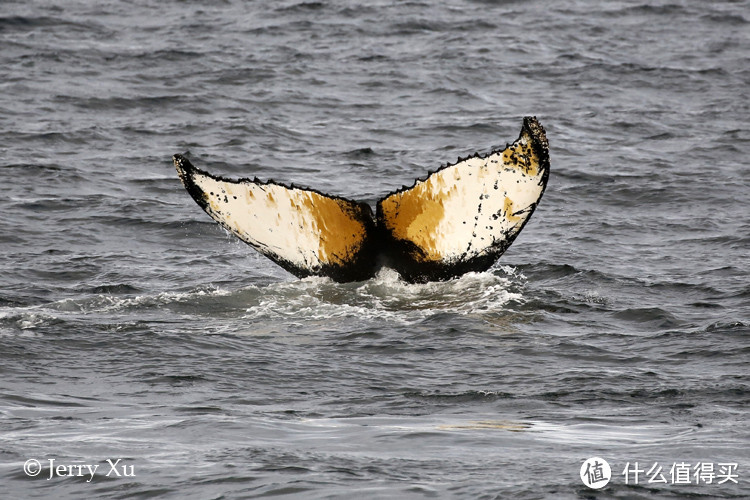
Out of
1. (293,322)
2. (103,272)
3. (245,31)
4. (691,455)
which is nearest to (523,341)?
(293,322)

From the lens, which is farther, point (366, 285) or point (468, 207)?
point (366, 285)

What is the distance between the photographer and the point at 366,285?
8523 mm

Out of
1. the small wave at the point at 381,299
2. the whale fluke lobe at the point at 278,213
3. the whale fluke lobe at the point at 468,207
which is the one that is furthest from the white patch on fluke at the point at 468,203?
the small wave at the point at 381,299

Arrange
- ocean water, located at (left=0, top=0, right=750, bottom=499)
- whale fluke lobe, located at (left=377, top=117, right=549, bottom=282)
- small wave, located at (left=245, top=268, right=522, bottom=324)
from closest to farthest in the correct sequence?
1. ocean water, located at (left=0, top=0, right=750, bottom=499)
2. whale fluke lobe, located at (left=377, top=117, right=549, bottom=282)
3. small wave, located at (left=245, top=268, right=522, bottom=324)

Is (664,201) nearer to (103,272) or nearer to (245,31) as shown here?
(103,272)

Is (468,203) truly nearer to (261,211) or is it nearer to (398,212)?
(398,212)

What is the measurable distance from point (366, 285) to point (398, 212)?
0.71 meters

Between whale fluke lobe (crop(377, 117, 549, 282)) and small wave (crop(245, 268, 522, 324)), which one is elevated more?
whale fluke lobe (crop(377, 117, 549, 282))

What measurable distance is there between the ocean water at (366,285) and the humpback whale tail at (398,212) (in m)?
0.40

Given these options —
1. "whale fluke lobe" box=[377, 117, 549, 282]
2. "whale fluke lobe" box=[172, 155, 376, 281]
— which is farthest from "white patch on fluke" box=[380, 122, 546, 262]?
"whale fluke lobe" box=[172, 155, 376, 281]

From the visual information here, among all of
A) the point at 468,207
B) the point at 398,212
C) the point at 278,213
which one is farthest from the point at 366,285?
the point at 468,207

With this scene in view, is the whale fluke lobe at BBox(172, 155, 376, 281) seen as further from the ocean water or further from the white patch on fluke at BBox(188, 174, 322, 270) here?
the ocean water

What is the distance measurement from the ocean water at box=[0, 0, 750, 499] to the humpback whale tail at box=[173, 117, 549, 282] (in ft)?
1.32

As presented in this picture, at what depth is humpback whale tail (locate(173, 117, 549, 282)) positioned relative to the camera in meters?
7.96
